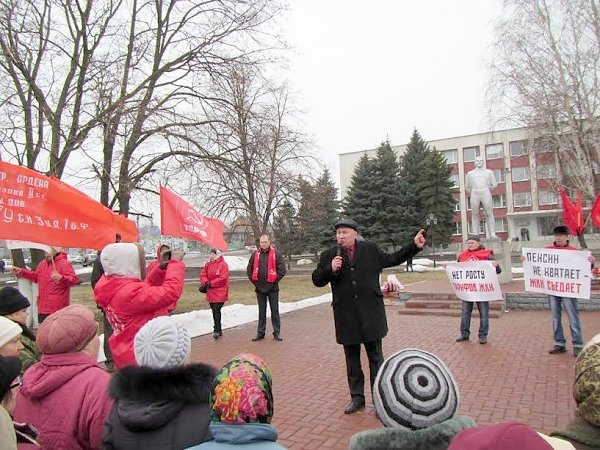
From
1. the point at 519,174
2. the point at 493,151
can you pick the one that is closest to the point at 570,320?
the point at 519,174

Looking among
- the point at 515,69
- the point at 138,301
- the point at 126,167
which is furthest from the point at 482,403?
the point at 515,69

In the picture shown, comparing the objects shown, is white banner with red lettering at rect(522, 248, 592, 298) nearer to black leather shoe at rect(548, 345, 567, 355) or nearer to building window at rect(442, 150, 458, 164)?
black leather shoe at rect(548, 345, 567, 355)

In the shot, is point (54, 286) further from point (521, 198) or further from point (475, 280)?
point (521, 198)

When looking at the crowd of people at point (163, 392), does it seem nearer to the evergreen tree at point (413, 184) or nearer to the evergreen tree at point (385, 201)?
the evergreen tree at point (385, 201)

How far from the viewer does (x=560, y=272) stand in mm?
7367

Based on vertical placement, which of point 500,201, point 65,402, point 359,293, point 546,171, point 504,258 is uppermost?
point 546,171

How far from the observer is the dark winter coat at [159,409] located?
1.96 meters

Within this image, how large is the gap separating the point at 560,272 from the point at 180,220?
227 inches

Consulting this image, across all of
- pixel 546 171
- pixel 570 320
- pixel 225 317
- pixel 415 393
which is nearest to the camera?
pixel 415 393

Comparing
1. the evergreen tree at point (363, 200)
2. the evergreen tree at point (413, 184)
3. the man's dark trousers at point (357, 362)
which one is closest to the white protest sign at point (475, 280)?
the man's dark trousers at point (357, 362)

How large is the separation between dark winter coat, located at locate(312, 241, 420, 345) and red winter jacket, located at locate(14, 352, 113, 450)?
9.29 ft

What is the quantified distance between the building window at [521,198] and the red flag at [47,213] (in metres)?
58.1

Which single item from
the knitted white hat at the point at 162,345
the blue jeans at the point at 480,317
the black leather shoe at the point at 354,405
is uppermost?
the knitted white hat at the point at 162,345

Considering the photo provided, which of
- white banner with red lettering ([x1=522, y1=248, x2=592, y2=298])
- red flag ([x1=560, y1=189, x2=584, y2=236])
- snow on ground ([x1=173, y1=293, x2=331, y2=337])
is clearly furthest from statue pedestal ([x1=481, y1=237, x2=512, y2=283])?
white banner with red lettering ([x1=522, y1=248, x2=592, y2=298])
